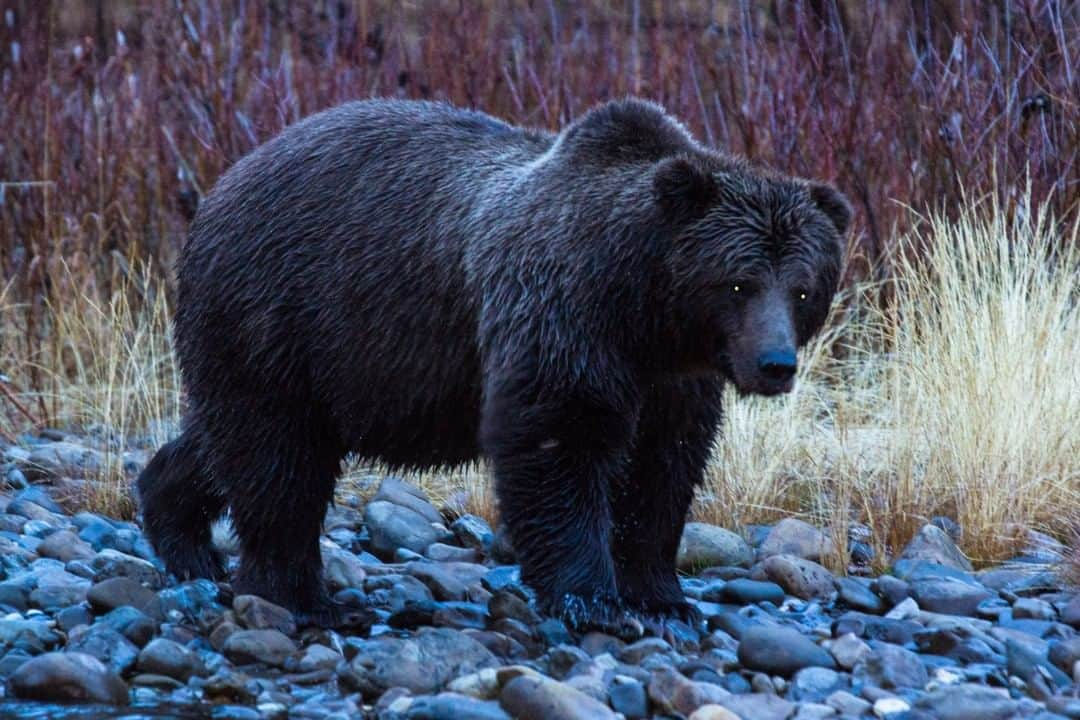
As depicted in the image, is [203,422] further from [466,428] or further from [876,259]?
[876,259]

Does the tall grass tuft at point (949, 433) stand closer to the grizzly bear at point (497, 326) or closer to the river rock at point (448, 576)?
the river rock at point (448, 576)

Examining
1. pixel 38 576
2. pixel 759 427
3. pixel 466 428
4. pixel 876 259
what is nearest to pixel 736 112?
pixel 876 259

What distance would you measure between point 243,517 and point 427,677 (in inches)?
45.3

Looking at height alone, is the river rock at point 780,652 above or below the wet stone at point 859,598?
above

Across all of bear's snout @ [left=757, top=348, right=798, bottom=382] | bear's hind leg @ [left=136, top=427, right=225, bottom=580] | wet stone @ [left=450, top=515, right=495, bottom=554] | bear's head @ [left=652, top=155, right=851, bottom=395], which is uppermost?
bear's head @ [left=652, top=155, right=851, bottom=395]

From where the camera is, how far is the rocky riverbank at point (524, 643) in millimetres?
4301

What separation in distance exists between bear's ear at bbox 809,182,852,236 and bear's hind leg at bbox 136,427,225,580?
7.88ft

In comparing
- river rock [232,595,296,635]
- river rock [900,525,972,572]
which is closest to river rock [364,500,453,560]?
river rock [232,595,296,635]

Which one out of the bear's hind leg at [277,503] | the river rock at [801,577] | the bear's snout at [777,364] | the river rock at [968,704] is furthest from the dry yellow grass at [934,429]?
the river rock at [968,704]

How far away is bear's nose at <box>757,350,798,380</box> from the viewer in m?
4.51

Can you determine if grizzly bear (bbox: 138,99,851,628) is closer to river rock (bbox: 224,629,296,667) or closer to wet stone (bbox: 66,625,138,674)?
river rock (bbox: 224,629,296,667)

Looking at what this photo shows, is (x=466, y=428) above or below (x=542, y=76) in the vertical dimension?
below

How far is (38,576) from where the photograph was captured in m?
5.45

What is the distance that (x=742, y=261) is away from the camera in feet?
15.3
